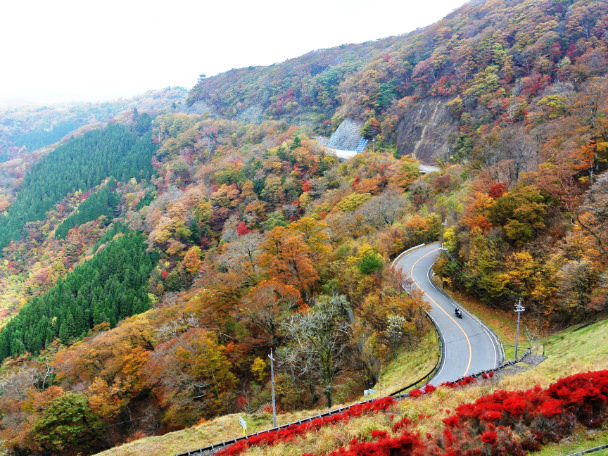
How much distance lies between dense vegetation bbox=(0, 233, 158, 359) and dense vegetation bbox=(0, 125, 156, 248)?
4474cm

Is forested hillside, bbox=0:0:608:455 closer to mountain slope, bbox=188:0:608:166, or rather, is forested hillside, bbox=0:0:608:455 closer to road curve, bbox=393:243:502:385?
mountain slope, bbox=188:0:608:166

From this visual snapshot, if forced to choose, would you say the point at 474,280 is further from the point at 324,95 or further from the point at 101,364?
the point at 324,95

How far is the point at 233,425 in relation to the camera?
18.1 metres

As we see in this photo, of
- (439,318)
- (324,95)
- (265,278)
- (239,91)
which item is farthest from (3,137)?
(439,318)

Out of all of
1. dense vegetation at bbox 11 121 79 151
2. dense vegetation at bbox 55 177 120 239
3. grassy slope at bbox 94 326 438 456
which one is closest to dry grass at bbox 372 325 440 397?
grassy slope at bbox 94 326 438 456

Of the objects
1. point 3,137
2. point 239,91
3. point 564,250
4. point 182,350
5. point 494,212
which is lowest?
point 182,350

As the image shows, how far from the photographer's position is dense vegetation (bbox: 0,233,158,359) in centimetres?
4544

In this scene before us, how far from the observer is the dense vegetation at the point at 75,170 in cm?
9169

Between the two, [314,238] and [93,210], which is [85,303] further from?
[93,210]

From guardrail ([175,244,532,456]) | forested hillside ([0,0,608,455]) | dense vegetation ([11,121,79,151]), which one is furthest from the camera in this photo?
dense vegetation ([11,121,79,151])

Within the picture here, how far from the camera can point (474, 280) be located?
83.8ft

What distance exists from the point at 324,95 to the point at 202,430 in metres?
89.1

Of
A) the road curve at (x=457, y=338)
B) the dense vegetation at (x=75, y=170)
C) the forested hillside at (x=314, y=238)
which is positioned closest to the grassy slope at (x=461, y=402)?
the road curve at (x=457, y=338)

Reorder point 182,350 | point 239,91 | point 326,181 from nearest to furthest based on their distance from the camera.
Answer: point 182,350
point 326,181
point 239,91
